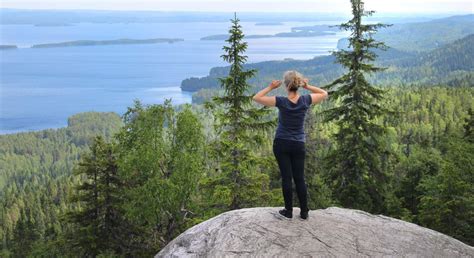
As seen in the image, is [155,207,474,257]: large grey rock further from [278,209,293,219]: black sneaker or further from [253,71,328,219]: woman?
[253,71,328,219]: woman

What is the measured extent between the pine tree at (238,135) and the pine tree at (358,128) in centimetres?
449

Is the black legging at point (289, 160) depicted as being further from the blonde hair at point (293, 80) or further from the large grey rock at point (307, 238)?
the blonde hair at point (293, 80)

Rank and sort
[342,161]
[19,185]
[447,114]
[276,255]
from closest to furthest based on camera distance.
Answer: [276,255] → [342,161] → [447,114] → [19,185]

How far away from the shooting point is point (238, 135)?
22.8m

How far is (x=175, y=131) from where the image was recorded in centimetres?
2791

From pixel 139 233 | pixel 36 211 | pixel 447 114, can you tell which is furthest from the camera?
pixel 447 114

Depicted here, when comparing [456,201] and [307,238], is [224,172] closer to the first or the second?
[456,201]

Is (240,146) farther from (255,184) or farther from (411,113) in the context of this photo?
(411,113)

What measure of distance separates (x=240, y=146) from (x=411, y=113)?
142 metres

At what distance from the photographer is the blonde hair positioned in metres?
10.2

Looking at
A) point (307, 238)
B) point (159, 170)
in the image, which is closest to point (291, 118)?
point (307, 238)

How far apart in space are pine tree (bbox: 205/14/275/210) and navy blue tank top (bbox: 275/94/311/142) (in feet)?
38.1

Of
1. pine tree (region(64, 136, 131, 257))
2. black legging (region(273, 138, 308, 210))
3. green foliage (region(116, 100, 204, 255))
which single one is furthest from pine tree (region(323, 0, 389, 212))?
black legging (region(273, 138, 308, 210))

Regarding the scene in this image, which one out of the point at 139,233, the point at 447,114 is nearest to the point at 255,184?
the point at 139,233
